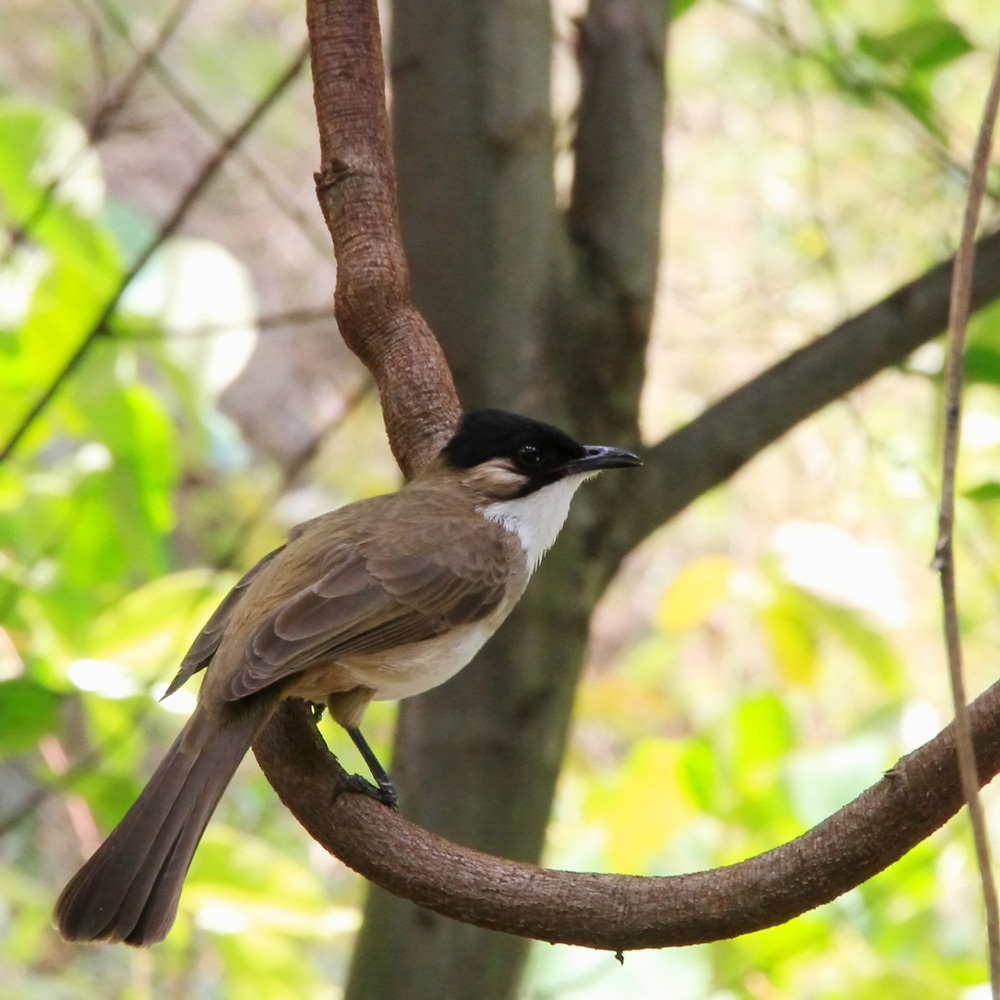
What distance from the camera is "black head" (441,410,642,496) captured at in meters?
2.38

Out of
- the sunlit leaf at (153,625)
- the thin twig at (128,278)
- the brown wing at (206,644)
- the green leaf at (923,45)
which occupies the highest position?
the green leaf at (923,45)

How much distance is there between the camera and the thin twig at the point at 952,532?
1082 mm

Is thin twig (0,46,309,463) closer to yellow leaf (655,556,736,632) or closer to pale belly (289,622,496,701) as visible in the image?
pale belly (289,622,496,701)

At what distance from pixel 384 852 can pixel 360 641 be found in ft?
1.64

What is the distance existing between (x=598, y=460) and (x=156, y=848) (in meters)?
1.10

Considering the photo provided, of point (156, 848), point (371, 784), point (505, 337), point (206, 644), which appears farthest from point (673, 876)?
point (505, 337)

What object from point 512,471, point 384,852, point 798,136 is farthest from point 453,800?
point 798,136

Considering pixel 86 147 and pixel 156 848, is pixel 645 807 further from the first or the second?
pixel 86 147

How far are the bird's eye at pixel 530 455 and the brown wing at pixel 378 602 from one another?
0.46 feet

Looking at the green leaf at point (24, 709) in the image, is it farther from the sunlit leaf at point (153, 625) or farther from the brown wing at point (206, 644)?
the brown wing at point (206, 644)

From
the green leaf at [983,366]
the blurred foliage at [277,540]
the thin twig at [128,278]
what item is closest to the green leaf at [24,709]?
the blurred foliage at [277,540]

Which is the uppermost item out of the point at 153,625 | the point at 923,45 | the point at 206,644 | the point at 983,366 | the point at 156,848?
the point at 923,45

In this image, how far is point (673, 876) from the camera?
1542mm

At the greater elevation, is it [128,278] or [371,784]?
[128,278]
